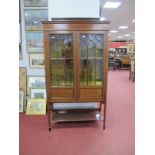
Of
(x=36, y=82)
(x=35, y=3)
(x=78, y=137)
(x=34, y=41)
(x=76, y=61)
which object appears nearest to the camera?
(x=78, y=137)

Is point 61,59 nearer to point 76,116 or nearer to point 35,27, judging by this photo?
point 76,116

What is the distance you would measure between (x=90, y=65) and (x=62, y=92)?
655 millimetres

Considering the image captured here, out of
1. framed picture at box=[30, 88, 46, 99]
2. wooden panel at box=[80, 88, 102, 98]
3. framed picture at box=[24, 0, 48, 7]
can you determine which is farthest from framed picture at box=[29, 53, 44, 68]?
wooden panel at box=[80, 88, 102, 98]

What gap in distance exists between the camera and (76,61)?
361 cm

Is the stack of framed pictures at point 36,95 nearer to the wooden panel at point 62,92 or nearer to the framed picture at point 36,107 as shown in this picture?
the framed picture at point 36,107

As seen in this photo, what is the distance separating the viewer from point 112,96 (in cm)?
638

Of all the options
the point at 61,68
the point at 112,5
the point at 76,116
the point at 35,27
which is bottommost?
the point at 76,116

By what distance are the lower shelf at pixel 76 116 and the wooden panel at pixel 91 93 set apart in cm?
43

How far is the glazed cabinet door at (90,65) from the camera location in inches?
144

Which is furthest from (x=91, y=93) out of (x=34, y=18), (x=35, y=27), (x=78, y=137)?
(x=34, y=18)

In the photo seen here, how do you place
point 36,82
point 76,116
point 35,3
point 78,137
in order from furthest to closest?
point 36,82, point 35,3, point 76,116, point 78,137

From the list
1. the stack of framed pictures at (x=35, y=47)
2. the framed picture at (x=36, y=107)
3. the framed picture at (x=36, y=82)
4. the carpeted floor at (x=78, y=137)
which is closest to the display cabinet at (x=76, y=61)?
the carpeted floor at (x=78, y=137)
